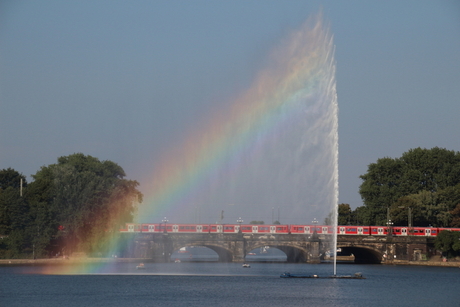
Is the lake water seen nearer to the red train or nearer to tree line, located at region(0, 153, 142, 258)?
tree line, located at region(0, 153, 142, 258)

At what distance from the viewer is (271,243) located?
108000 mm

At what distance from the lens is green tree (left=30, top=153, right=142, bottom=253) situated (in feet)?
331

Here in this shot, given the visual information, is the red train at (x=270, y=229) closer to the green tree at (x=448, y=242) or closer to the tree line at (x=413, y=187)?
the green tree at (x=448, y=242)

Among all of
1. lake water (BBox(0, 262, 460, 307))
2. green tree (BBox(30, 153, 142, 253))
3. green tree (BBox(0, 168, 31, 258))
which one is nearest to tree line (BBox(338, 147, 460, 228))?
lake water (BBox(0, 262, 460, 307))

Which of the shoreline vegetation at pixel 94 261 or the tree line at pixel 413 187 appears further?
the tree line at pixel 413 187

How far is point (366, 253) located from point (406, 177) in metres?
18.9

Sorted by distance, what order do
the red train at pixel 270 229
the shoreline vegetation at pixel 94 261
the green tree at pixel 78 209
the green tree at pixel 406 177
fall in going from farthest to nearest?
the green tree at pixel 406 177
the red train at pixel 270 229
the green tree at pixel 78 209
the shoreline vegetation at pixel 94 261

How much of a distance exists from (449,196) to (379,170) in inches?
615

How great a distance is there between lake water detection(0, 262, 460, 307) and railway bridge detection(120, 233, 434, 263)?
16.5 metres

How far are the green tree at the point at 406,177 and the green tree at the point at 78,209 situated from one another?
4918 centimetres

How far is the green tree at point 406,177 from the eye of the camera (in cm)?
12988

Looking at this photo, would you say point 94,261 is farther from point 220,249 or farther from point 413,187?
point 413,187

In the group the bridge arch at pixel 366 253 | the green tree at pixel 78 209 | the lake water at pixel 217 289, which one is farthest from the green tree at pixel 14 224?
the bridge arch at pixel 366 253

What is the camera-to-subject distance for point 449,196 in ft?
401
